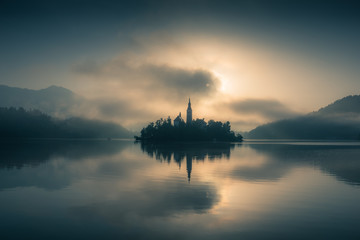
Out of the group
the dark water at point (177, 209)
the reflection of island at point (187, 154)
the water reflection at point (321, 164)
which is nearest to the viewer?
the dark water at point (177, 209)

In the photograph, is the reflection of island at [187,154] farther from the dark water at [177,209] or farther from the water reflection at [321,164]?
the water reflection at [321,164]

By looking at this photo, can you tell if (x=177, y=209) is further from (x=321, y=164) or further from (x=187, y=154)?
(x=187, y=154)

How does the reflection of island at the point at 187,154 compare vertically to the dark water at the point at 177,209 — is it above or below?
above

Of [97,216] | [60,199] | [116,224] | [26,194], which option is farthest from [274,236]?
[26,194]

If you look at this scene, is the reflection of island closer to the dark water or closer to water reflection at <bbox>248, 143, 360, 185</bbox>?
the dark water

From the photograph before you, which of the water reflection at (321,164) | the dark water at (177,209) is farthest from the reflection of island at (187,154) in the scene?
the water reflection at (321,164)

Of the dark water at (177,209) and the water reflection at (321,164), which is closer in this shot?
the dark water at (177,209)

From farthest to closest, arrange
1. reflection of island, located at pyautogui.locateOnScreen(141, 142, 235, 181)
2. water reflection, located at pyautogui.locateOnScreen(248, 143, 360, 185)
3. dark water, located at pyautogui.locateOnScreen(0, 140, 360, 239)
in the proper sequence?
reflection of island, located at pyautogui.locateOnScreen(141, 142, 235, 181), water reflection, located at pyautogui.locateOnScreen(248, 143, 360, 185), dark water, located at pyautogui.locateOnScreen(0, 140, 360, 239)

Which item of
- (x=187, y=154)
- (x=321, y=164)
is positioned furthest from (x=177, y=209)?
(x=187, y=154)

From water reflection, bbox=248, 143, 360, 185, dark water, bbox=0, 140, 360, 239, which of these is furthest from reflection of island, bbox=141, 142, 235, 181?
water reflection, bbox=248, 143, 360, 185

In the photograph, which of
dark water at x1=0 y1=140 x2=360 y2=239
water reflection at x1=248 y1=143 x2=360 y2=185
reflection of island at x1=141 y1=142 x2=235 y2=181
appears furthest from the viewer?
reflection of island at x1=141 y1=142 x2=235 y2=181

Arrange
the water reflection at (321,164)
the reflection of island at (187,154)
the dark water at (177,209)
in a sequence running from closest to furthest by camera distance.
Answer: the dark water at (177,209) → the water reflection at (321,164) → the reflection of island at (187,154)

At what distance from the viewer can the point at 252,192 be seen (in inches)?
985

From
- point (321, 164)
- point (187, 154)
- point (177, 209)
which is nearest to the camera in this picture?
point (177, 209)
